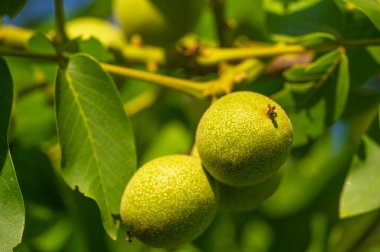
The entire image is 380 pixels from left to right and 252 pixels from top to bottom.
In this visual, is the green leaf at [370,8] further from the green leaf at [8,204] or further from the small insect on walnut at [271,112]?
the green leaf at [8,204]

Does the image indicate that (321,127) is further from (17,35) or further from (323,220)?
(17,35)

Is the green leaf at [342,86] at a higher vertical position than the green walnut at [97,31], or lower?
higher

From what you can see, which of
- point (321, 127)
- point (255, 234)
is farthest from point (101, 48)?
point (255, 234)

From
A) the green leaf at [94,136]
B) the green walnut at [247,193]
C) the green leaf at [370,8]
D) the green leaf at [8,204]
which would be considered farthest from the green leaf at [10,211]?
the green leaf at [370,8]

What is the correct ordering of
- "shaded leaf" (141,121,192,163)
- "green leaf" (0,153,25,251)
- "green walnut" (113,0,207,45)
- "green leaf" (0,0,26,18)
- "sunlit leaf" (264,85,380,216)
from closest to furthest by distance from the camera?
"green leaf" (0,153,25,251)
"green leaf" (0,0,26,18)
"green walnut" (113,0,207,45)
"sunlit leaf" (264,85,380,216)
"shaded leaf" (141,121,192,163)

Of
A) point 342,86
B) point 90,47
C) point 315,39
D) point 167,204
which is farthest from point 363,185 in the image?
point 90,47

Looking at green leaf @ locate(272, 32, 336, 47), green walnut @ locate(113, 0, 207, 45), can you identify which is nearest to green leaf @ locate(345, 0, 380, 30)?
green leaf @ locate(272, 32, 336, 47)

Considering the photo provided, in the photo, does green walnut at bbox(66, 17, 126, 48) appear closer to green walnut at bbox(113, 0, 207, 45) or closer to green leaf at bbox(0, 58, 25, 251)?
green walnut at bbox(113, 0, 207, 45)
